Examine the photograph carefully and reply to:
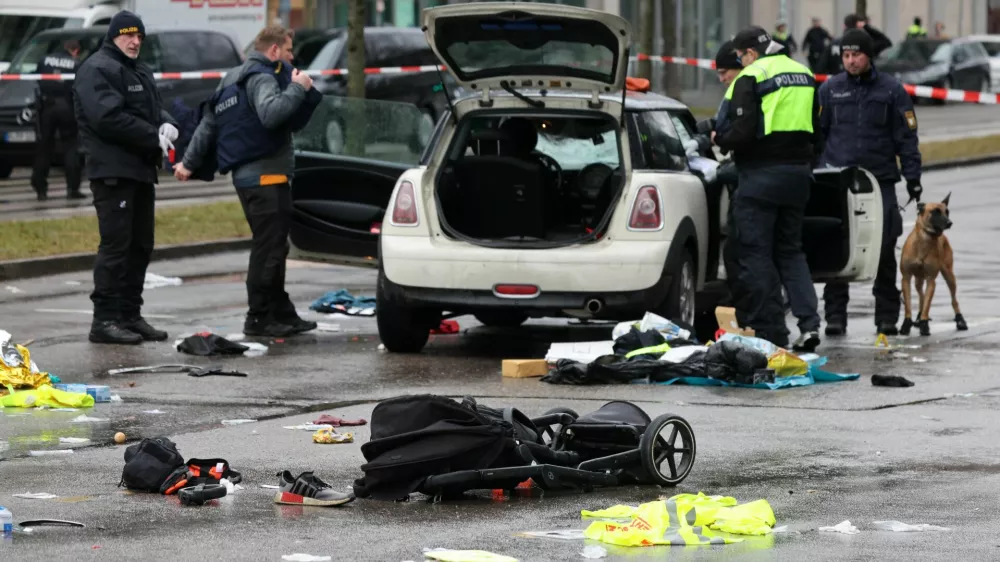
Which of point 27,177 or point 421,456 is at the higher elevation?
point 421,456

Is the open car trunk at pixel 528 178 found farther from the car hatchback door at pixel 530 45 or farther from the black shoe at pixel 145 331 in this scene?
the black shoe at pixel 145 331

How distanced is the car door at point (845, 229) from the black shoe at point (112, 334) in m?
4.15

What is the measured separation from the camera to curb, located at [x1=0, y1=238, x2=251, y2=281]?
15242 millimetres

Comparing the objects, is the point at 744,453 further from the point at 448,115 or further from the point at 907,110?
the point at 907,110

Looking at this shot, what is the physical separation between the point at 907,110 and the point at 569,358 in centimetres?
334

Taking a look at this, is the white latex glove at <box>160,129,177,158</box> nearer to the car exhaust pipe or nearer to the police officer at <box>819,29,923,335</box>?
the car exhaust pipe

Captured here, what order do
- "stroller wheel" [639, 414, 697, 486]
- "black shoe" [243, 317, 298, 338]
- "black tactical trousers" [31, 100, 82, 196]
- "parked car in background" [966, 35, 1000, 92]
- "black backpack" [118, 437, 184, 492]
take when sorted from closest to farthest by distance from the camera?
"black backpack" [118, 437, 184, 492]
"stroller wheel" [639, 414, 697, 486]
"black shoe" [243, 317, 298, 338]
"black tactical trousers" [31, 100, 82, 196]
"parked car in background" [966, 35, 1000, 92]

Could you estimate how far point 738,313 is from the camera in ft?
37.5

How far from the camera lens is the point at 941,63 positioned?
137 ft

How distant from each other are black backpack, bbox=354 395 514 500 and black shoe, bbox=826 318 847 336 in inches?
226

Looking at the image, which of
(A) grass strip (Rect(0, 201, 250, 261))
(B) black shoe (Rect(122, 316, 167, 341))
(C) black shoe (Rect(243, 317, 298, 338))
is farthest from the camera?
(A) grass strip (Rect(0, 201, 250, 261))

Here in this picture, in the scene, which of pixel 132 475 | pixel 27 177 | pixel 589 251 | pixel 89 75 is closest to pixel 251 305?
pixel 89 75

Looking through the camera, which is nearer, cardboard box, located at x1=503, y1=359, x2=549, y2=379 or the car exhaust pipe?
cardboard box, located at x1=503, y1=359, x2=549, y2=379

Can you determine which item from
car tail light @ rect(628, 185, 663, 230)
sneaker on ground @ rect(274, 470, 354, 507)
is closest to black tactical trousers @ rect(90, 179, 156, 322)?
car tail light @ rect(628, 185, 663, 230)
